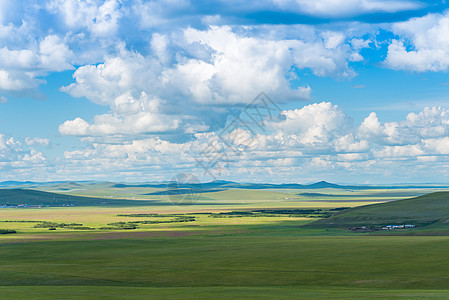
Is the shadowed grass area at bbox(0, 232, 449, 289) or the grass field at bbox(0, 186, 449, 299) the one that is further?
the shadowed grass area at bbox(0, 232, 449, 289)

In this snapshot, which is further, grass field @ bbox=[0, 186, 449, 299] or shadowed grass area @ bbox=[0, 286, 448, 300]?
grass field @ bbox=[0, 186, 449, 299]

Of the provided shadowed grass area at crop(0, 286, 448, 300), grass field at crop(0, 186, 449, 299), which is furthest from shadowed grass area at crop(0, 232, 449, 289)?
shadowed grass area at crop(0, 286, 448, 300)

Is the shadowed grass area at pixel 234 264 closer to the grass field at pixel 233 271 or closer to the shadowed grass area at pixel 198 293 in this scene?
the grass field at pixel 233 271

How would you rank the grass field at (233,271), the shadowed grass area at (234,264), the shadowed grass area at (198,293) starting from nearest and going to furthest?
the shadowed grass area at (198,293)
the grass field at (233,271)
the shadowed grass area at (234,264)

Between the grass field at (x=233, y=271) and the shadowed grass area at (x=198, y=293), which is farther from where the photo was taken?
the grass field at (x=233, y=271)

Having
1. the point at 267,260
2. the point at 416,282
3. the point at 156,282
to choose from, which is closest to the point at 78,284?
the point at 156,282

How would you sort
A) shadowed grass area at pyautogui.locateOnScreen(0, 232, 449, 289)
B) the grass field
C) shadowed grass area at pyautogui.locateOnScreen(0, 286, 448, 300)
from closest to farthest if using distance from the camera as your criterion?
shadowed grass area at pyautogui.locateOnScreen(0, 286, 448, 300)
the grass field
shadowed grass area at pyautogui.locateOnScreen(0, 232, 449, 289)

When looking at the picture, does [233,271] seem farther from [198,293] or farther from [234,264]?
[198,293]

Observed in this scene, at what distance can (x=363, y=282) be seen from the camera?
7794 cm

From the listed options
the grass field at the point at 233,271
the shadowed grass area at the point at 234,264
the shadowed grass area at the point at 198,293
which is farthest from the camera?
the shadowed grass area at the point at 234,264

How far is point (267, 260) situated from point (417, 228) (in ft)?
323

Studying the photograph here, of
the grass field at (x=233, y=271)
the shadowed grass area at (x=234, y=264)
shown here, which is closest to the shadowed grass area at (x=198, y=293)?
the grass field at (x=233, y=271)

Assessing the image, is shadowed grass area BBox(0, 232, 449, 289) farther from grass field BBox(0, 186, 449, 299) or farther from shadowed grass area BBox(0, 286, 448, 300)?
shadowed grass area BBox(0, 286, 448, 300)

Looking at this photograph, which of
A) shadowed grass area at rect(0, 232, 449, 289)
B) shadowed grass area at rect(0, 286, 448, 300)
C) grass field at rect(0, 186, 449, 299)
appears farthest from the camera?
shadowed grass area at rect(0, 232, 449, 289)
